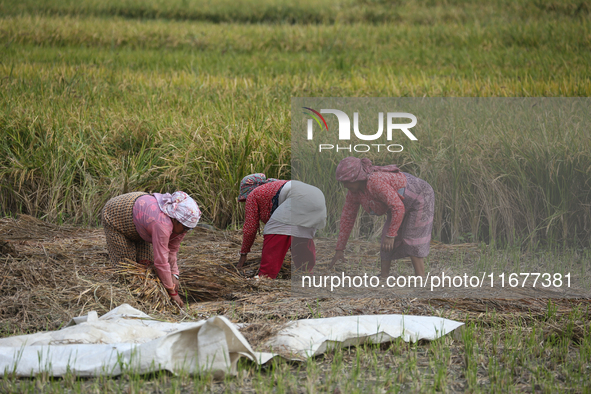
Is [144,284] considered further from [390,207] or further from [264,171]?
[264,171]

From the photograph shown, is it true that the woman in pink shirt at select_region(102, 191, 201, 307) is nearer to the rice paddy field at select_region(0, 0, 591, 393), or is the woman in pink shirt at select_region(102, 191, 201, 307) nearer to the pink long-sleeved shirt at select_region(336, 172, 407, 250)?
the rice paddy field at select_region(0, 0, 591, 393)

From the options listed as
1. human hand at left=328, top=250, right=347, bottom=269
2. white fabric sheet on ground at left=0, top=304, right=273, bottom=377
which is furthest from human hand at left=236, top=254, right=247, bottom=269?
white fabric sheet on ground at left=0, top=304, right=273, bottom=377

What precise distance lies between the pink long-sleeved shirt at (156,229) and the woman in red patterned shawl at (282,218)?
64cm

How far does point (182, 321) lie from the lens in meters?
3.00

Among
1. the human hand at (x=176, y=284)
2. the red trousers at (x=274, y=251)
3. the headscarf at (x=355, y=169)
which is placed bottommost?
the human hand at (x=176, y=284)

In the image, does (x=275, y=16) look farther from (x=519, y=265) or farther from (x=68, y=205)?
(x=519, y=265)

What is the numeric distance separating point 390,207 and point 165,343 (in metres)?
1.31

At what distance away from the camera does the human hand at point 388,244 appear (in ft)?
9.91

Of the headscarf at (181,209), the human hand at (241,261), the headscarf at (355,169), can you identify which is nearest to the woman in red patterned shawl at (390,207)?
the headscarf at (355,169)

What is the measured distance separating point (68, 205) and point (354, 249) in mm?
3175

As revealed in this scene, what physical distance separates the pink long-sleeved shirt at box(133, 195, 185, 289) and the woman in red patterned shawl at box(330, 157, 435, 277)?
0.95 m

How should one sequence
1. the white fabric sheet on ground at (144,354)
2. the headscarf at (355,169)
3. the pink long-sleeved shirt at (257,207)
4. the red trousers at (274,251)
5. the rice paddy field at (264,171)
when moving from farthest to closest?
the pink long-sleeved shirt at (257,207) < the red trousers at (274,251) < the headscarf at (355,169) < the rice paddy field at (264,171) < the white fabric sheet on ground at (144,354)

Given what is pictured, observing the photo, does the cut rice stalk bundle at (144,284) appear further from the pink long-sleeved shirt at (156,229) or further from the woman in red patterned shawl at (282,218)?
the woman in red patterned shawl at (282,218)

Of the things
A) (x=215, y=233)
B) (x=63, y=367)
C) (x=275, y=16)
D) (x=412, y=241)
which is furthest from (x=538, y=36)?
(x=63, y=367)
